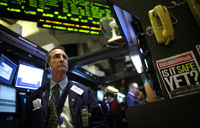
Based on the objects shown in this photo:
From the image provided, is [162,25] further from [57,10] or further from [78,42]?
[78,42]

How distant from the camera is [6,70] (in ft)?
7.45

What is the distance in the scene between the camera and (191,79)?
0.77m

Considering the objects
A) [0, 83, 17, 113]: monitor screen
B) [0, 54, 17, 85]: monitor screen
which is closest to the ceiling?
[0, 54, 17, 85]: monitor screen

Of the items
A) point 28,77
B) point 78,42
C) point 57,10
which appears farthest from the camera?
point 78,42

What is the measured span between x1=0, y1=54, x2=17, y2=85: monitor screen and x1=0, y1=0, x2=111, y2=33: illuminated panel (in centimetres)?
85

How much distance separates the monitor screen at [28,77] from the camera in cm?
256

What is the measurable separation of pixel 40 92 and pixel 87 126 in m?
0.88

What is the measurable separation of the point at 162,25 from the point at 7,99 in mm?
2348

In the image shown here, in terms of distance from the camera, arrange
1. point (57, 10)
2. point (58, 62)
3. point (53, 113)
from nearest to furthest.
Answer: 1. point (53, 113)
2. point (58, 62)
3. point (57, 10)

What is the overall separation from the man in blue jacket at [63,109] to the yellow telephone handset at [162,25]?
4.18 feet

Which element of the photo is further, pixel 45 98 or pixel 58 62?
pixel 58 62

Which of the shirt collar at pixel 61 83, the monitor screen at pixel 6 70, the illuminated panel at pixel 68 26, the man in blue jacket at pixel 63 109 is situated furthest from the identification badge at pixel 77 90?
the illuminated panel at pixel 68 26

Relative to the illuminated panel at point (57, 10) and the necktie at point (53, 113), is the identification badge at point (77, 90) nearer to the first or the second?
the necktie at point (53, 113)

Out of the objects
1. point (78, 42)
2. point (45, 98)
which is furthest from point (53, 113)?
point (78, 42)
